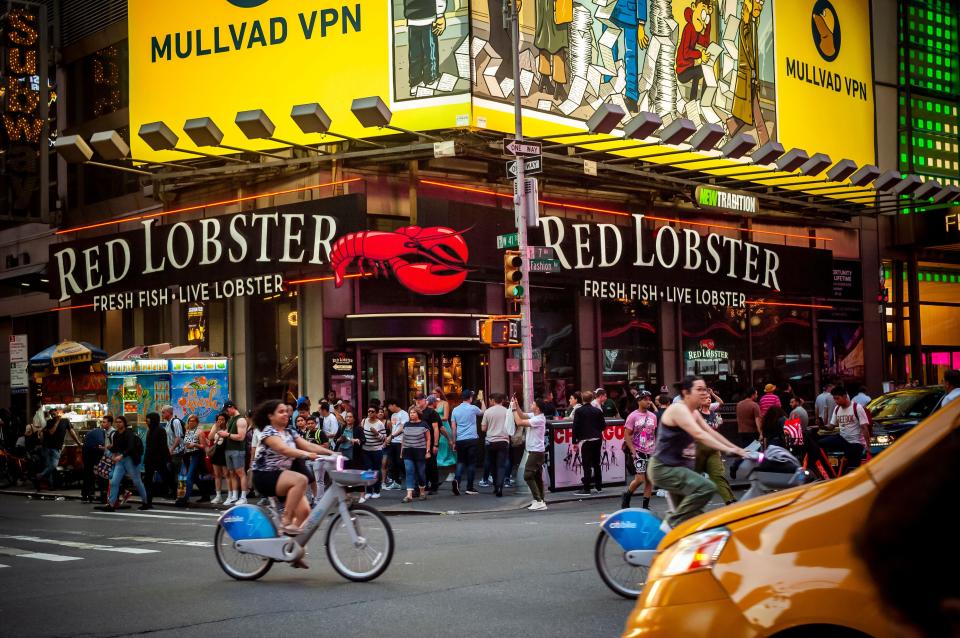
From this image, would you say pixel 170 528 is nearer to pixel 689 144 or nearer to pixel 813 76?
pixel 689 144

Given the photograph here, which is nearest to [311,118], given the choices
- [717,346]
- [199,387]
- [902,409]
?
[199,387]

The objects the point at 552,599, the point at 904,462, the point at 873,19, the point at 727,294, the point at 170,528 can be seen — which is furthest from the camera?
the point at 873,19

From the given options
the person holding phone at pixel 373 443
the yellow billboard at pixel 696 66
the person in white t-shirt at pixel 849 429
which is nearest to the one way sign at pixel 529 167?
the yellow billboard at pixel 696 66

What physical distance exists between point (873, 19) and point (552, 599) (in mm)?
35293

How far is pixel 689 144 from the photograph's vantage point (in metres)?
29.7

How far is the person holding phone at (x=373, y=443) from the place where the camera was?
22.2 m

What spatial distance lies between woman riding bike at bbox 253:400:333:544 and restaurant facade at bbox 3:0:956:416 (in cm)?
1397

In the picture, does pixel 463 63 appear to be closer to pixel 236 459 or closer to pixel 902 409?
pixel 236 459

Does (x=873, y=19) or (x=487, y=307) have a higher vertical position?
(x=873, y=19)

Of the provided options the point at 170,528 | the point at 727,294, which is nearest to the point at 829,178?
the point at 727,294

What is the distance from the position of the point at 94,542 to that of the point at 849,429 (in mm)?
11257

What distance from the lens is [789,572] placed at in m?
4.13

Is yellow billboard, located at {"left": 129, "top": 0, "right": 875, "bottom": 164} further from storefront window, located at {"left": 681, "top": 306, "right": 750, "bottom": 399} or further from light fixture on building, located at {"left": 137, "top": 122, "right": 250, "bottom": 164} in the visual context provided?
storefront window, located at {"left": 681, "top": 306, "right": 750, "bottom": 399}

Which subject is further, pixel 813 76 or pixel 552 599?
pixel 813 76
